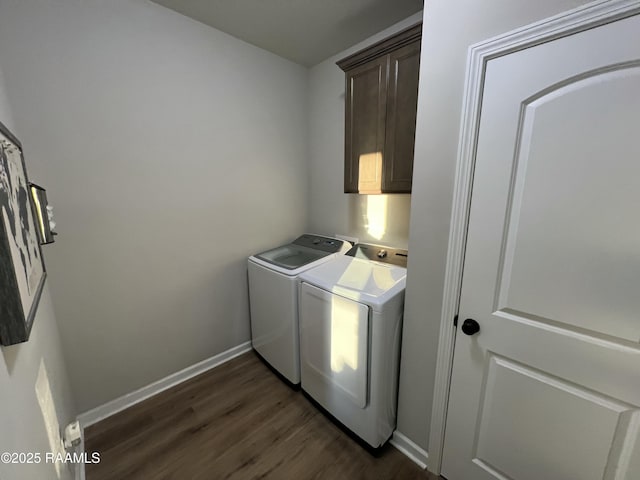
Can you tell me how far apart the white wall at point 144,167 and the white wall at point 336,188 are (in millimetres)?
Answer: 266

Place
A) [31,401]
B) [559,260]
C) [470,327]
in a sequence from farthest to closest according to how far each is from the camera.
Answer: [470,327], [559,260], [31,401]

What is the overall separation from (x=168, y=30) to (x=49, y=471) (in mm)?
2231

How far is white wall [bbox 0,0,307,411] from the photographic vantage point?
1.36m

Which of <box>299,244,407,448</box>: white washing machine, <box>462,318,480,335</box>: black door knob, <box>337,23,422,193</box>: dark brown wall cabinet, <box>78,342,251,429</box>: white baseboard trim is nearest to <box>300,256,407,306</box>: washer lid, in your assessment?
<box>299,244,407,448</box>: white washing machine

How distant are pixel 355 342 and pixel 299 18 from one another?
208 cm

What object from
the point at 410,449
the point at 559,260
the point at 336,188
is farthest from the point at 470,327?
the point at 336,188

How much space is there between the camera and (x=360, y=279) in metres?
1.62

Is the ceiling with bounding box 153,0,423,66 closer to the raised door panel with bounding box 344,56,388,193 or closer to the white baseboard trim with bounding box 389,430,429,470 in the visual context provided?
the raised door panel with bounding box 344,56,388,193

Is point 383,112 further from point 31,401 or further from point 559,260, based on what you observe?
point 31,401

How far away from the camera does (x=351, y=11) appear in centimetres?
165

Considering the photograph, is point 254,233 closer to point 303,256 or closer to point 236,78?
point 303,256

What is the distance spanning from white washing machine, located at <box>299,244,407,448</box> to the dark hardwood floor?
14 centimetres

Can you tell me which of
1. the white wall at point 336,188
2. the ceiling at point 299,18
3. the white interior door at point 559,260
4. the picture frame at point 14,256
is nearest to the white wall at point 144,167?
the ceiling at point 299,18

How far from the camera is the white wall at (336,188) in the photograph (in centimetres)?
204
